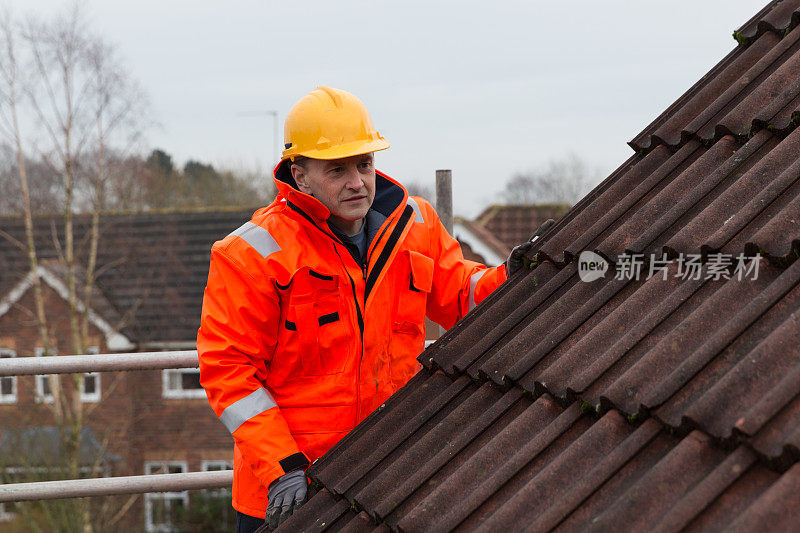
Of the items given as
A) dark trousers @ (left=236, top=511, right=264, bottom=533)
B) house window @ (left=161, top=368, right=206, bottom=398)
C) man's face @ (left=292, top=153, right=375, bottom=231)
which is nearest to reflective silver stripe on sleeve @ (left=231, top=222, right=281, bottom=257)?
man's face @ (left=292, top=153, right=375, bottom=231)

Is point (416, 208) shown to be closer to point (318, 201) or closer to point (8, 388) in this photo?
point (318, 201)

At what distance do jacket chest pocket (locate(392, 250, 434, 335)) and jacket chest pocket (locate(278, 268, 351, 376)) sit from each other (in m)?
0.26

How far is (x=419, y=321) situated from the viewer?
3.23 m

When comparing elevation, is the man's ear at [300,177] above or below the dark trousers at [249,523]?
above

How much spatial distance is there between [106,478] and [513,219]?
21291 millimetres

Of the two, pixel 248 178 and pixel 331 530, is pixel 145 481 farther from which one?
pixel 248 178

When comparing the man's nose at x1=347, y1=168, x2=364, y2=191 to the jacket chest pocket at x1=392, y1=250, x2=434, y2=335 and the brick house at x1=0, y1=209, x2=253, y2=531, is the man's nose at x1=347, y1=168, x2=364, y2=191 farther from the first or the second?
the brick house at x1=0, y1=209, x2=253, y2=531

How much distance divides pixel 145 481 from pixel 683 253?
2.83m

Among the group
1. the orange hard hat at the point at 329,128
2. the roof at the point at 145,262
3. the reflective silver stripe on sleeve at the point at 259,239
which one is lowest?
the roof at the point at 145,262

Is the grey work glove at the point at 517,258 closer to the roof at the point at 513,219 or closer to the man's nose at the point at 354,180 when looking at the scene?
the man's nose at the point at 354,180

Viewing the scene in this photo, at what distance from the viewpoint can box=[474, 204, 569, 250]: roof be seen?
24.4 metres

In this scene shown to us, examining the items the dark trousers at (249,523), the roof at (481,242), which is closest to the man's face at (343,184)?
the dark trousers at (249,523)

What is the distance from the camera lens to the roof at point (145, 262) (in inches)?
861

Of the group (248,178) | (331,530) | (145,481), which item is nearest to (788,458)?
(331,530)
